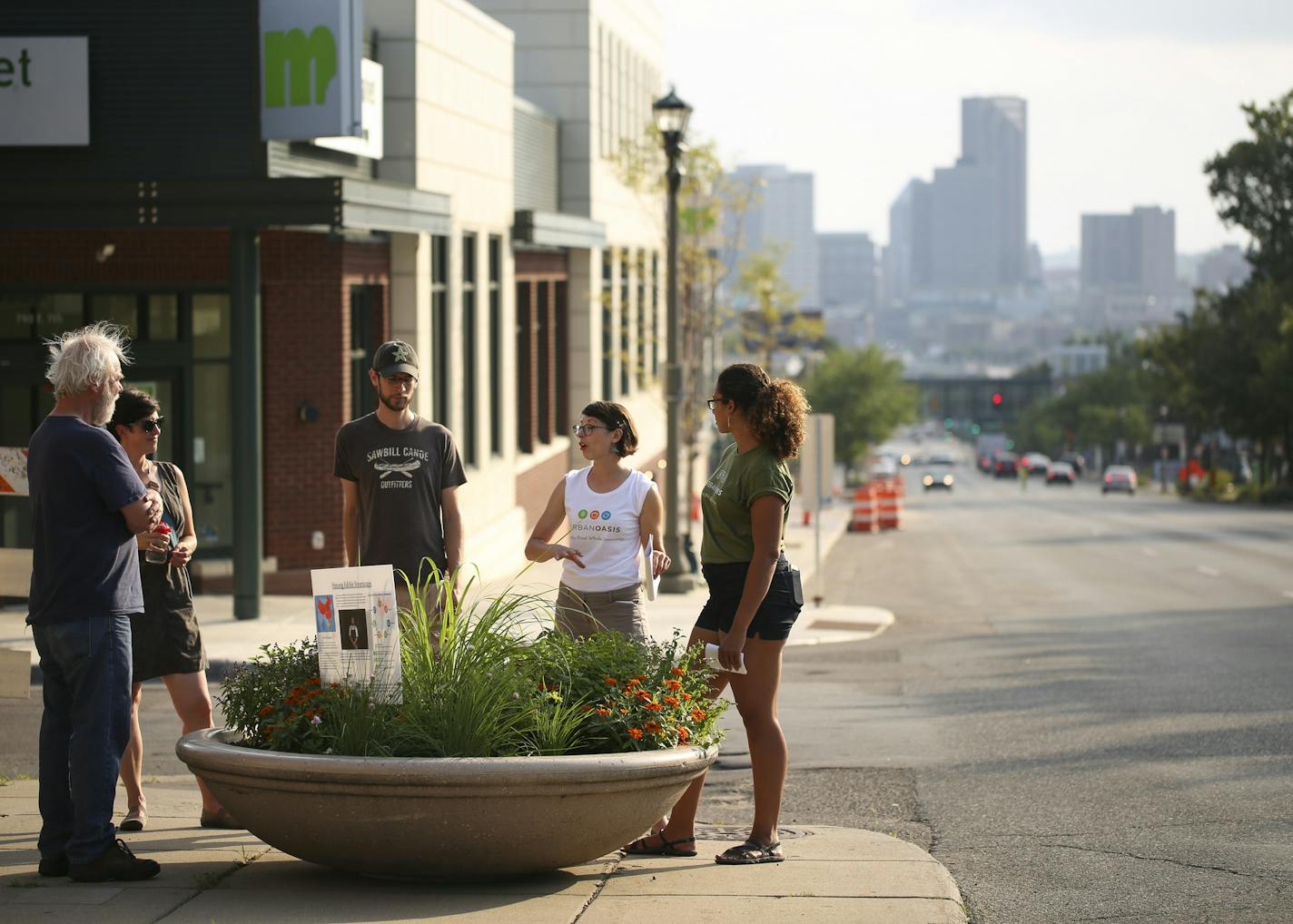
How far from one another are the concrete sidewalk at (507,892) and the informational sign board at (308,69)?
420 inches

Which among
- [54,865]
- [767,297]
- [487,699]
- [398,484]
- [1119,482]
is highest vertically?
[767,297]

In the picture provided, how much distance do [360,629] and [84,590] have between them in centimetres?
101

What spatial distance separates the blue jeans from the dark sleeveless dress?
905 millimetres

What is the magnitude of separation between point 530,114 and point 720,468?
23401mm

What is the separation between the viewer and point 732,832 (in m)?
8.20

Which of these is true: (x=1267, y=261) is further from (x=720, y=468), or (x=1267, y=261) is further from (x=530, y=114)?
(x=720, y=468)

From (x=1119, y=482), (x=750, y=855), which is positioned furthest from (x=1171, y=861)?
(x=1119, y=482)

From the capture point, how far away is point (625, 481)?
7824mm

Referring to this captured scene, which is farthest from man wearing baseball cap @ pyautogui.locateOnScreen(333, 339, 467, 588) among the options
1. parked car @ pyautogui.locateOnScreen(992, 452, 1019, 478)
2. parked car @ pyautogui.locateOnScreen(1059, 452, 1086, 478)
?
parked car @ pyautogui.locateOnScreen(1059, 452, 1086, 478)

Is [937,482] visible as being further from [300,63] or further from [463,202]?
[300,63]

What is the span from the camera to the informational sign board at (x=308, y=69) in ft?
55.7

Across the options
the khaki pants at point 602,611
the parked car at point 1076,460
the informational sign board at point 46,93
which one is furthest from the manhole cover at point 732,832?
the parked car at point 1076,460

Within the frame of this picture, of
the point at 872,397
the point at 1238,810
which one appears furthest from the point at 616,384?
the point at 872,397

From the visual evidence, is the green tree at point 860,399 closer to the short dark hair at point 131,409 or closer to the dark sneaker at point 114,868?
the short dark hair at point 131,409
